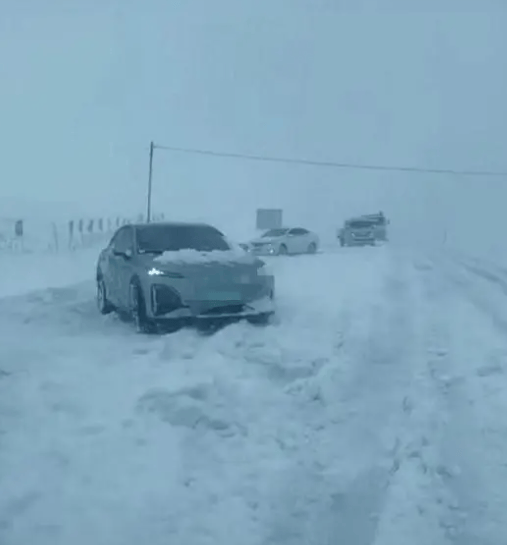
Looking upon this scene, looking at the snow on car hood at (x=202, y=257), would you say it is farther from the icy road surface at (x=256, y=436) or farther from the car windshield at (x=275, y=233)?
the car windshield at (x=275, y=233)

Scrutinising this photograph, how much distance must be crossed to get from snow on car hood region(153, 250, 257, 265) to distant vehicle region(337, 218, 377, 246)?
26141 mm

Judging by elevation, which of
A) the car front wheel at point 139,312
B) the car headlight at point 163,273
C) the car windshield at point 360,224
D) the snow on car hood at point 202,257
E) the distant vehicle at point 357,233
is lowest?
the distant vehicle at point 357,233

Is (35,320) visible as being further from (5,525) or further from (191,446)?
(5,525)

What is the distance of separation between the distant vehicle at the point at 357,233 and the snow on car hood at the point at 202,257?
26.1 meters

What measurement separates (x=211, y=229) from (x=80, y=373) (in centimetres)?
433

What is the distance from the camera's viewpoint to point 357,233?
3628 cm

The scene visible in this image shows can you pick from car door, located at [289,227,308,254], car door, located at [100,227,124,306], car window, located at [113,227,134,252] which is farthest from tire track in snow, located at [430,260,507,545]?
car door, located at [289,227,308,254]

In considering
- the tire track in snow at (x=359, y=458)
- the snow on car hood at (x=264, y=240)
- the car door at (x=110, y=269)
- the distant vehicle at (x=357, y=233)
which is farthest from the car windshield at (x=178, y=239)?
the distant vehicle at (x=357, y=233)

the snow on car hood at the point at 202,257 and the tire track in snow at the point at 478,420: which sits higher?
the snow on car hood at the point at 202,257

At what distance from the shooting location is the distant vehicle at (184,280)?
376 inches

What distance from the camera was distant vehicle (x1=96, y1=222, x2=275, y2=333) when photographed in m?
9.55

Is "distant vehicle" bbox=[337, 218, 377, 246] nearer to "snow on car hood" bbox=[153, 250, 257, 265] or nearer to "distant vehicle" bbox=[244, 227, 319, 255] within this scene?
"distant vehicle" bbox=[244, 227, 319, 255]

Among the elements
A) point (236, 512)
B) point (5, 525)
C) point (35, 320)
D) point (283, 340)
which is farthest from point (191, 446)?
point (35, 320)

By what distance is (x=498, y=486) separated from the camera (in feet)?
15.1
